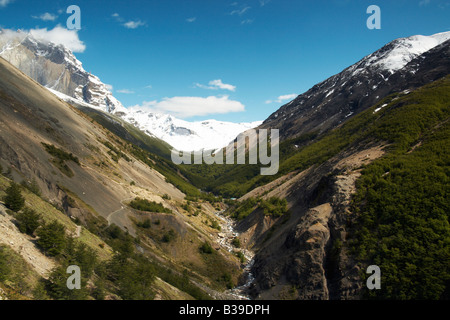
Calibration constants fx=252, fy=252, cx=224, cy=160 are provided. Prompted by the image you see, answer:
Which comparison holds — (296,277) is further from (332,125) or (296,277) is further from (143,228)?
(332,125)

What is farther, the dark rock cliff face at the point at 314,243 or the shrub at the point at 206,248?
the shrub at the point at 206,248

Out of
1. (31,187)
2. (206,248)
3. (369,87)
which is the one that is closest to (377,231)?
(206,248)

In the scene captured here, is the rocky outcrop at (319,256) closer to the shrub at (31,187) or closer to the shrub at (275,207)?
the shrub at (275,207)

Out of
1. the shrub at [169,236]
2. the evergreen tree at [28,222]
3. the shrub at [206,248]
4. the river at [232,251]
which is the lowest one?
the river at [232,251]

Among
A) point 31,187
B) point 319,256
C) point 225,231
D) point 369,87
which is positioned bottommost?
point 225,231

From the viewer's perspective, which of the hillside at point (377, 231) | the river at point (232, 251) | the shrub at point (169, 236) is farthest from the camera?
the shrub at point (169, 236)

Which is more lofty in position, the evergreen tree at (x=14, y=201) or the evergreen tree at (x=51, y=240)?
the evergreen tree at (x=14, y=201)

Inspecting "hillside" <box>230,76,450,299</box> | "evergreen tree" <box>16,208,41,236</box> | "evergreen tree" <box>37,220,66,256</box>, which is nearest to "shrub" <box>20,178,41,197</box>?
"evergreen tree" <box>16,208,41,236</box>

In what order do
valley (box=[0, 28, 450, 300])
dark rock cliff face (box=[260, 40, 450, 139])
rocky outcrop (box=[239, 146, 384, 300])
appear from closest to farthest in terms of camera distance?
valley (box=[0, 28, 450, 300])
rocky outcrop (box=[239, 146, 384, 300])
dark rock cliff face (box=[260, 40, 450, 139])

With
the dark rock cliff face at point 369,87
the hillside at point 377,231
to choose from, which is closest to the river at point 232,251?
the hillside at point 377,231

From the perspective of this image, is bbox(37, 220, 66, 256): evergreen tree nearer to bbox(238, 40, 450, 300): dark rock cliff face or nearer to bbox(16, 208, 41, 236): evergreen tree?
bbox(16, 208, 41, 236): evergreen tree

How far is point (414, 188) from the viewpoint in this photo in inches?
1286

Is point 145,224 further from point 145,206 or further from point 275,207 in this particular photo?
point 275,207
